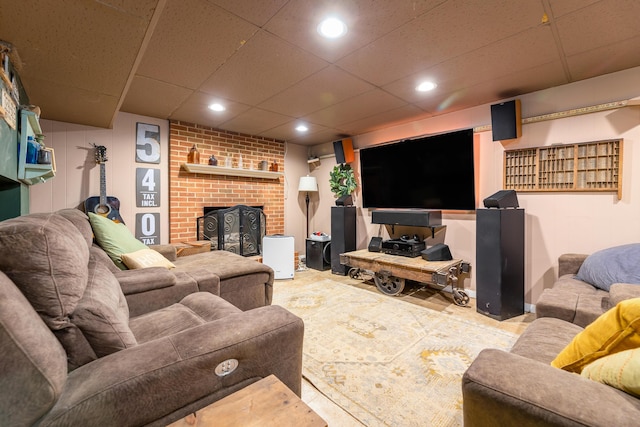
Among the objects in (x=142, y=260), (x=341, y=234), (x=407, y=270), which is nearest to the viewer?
(x=142, y=260)

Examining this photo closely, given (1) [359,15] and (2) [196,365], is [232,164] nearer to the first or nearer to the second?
(1) [359,15]

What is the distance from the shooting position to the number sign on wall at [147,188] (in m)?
3.58

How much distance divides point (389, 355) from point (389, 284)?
4.67 ft

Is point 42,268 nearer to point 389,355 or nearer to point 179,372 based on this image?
point 179,372

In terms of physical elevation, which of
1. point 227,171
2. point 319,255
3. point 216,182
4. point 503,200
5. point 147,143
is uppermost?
point 147,143

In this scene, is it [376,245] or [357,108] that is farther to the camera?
[376,245]

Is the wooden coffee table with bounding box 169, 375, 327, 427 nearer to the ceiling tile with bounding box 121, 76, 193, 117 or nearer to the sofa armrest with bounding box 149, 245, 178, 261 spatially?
the sofa armrest with bounding box 149, 245, 178, 261

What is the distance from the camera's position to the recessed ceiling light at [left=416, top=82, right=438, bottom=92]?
2621 millimetres

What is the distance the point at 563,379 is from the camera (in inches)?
32.5

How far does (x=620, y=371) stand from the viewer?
2.58 feet

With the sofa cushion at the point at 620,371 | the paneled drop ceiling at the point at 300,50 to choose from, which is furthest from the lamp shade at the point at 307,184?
the sofa cushion at the point at 620,371

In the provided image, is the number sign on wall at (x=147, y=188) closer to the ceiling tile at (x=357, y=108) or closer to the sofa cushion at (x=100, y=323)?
the ceiling tile at (x=357, y=108)

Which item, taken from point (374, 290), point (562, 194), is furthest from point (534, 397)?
point (374, 290)

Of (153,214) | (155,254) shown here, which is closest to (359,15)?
(155,254)
